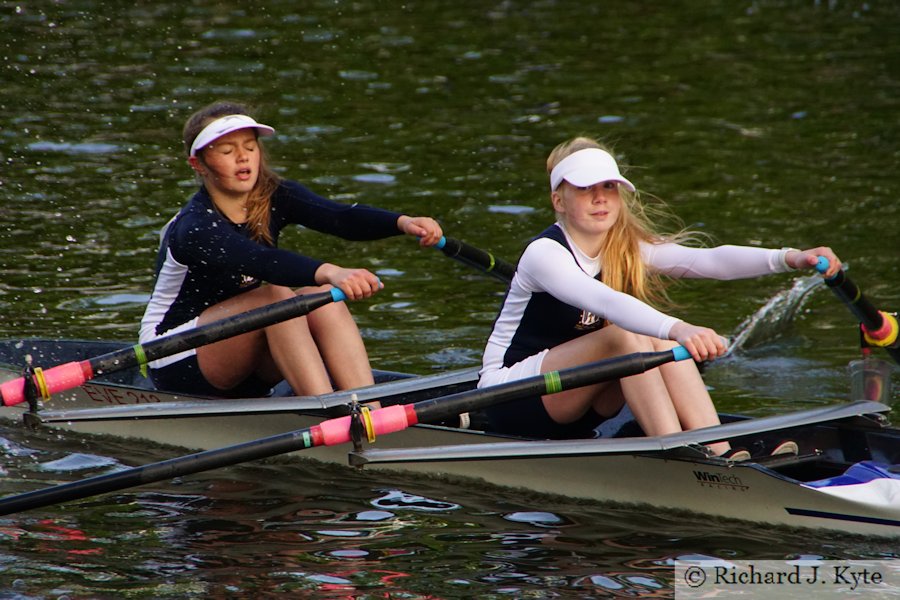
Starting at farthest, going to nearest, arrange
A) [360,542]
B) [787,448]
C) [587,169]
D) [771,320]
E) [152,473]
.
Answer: [771,320]
[787,448]
[587,169]
[360,542]
[152,473]

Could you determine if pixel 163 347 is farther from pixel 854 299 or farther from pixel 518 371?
pixel 854 299

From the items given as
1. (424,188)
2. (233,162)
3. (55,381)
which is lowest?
(55,381)

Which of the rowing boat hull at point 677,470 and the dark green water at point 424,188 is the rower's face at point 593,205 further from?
the dark green water at point 424,188

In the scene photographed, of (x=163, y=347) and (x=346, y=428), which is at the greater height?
(x=163, y=347)

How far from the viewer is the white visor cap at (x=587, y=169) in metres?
5.79

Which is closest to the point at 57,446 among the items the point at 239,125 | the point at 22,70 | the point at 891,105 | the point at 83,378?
the point at 83,378

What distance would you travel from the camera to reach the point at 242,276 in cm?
671

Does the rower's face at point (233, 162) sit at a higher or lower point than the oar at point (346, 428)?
higher

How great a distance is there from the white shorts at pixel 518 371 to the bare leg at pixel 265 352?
2.95ft

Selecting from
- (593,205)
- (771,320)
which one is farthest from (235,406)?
(771,320)

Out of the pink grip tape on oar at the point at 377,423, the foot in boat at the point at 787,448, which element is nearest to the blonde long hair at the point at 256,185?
the pink grip tape on oar at the point at 377,423

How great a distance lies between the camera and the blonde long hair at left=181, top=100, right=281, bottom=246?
668cm

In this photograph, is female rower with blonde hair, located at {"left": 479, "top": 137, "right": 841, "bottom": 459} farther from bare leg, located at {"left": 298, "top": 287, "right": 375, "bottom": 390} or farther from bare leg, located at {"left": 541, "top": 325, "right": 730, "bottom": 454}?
bare leg, located at {"left": 298, "top": 287, "right": 375, "bottom": 390}

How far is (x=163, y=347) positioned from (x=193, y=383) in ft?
1.75
